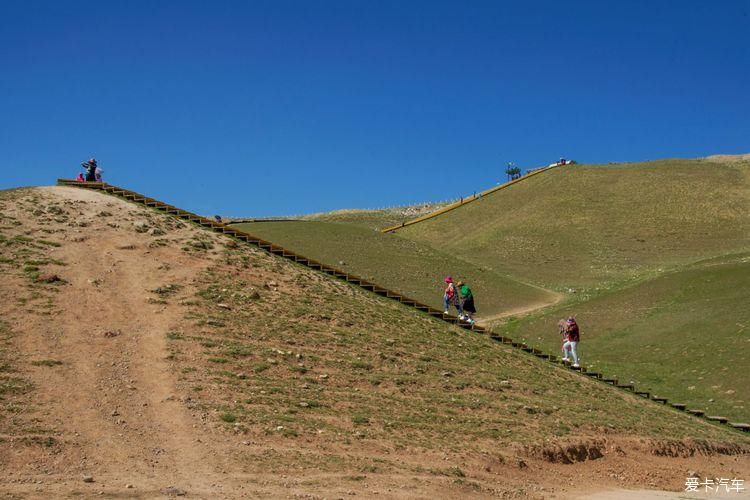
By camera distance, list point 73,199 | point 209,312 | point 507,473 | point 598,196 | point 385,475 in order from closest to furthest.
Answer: point 385,475 < point 507,473 < point 209,312 < point 73,199 < point 598,196

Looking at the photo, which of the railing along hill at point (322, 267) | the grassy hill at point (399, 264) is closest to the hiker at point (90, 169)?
the railing along hill at point (322, 267)

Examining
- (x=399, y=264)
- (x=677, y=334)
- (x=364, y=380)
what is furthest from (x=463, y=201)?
(x=364, y=380)

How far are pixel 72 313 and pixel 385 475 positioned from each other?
35.3ft

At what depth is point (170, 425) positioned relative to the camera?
16.0m

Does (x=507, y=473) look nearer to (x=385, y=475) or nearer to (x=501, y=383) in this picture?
(x=385, y=475)

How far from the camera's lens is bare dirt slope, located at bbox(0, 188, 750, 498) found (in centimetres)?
1399

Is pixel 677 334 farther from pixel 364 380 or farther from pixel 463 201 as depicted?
pixel 463 201

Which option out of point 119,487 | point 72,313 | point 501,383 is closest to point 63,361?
point 72,313

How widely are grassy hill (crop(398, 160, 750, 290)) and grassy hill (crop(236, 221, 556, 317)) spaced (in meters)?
6.98

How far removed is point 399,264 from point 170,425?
3514 cm

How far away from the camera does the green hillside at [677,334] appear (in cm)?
2772

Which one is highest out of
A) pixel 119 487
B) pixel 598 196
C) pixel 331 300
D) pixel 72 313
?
pixel 598 196

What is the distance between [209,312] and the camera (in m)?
22.6

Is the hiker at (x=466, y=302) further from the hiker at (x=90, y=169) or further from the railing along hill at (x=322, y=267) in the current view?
the hiker at (x=90, y=169)
